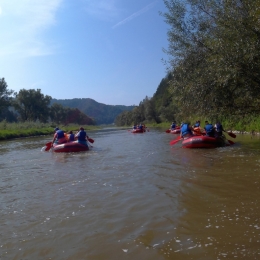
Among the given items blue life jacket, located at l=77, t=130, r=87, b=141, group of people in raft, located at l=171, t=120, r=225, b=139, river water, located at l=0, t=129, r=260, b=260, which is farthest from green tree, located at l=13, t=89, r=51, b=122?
river water, located at l=0, t=129, r=260, b=260

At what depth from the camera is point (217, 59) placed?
11.4 m

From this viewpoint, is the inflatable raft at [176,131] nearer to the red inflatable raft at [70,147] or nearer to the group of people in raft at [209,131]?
the group of people in raft at [209,131]

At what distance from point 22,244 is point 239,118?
36.0 ft

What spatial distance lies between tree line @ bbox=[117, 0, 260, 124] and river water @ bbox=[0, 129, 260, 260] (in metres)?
3.48

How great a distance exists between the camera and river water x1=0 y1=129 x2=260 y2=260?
13.5 ft

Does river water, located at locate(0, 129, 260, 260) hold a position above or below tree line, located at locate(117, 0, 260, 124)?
below

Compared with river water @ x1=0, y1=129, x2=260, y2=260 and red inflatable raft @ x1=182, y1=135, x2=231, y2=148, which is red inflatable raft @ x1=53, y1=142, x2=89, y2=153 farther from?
river water @ x1=0, y1=129, x2=260, y2=260

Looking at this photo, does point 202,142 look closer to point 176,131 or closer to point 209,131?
point 209,131

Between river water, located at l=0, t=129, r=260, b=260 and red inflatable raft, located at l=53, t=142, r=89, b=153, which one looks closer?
river water, located at l=0, t=129, r=260, b=260

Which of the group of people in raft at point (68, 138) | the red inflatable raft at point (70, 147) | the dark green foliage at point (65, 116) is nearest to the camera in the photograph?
the red inflatable raft at point (70, 147)

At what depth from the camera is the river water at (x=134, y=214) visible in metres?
4.11

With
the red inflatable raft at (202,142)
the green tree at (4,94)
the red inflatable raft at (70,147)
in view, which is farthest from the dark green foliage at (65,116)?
the red inflatable raft at (202,142)

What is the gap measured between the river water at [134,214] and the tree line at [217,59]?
3484 millimetres

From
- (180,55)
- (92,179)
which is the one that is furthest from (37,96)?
(92,179)
